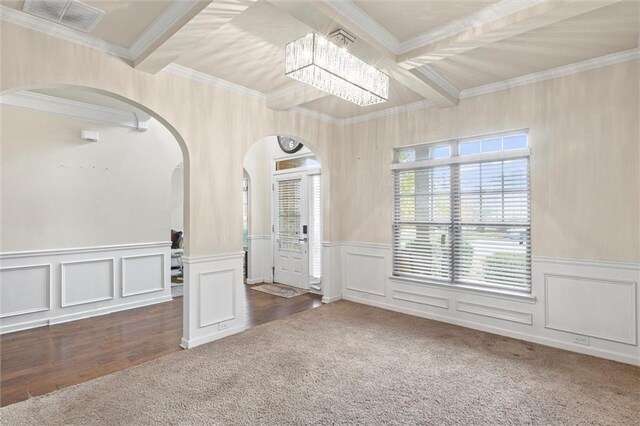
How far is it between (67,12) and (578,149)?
173 inches

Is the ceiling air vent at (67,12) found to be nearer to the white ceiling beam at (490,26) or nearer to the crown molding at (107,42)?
the crown molding at (107,42)

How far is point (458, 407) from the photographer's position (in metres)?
2.36

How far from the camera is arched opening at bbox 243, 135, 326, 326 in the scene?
579 centimetres

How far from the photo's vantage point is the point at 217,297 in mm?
3654

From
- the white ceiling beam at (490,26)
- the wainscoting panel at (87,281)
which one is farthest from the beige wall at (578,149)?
the wainscoting panel at (87,281)

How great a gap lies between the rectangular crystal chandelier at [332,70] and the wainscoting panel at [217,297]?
7.27 ft

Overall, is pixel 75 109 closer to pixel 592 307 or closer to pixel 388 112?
pixel 388 112

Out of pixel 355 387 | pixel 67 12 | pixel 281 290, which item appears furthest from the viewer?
pixel 281 290

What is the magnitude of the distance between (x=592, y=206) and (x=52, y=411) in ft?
15.3

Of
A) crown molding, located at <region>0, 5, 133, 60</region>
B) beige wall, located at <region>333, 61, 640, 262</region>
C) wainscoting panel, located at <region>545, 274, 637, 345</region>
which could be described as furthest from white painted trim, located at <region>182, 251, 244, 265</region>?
wainscoting panel, located at <region>545, 274, 637, 345</region>

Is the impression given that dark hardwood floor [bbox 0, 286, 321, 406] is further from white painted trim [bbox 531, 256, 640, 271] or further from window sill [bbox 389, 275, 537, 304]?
white painted trim [bbox 531, 256, 640, 271]

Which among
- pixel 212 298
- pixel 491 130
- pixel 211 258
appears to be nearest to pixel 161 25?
pixel 211 258

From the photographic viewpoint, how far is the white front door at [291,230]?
591 centimetres

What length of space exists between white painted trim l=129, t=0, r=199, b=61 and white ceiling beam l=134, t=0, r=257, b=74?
2 cm
